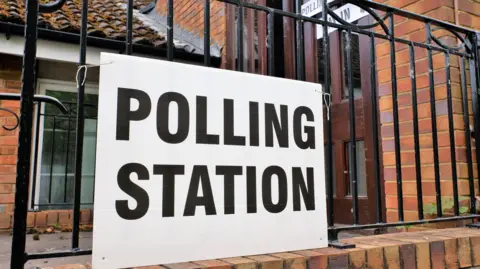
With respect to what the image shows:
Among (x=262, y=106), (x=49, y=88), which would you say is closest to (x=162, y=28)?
(x=49, y=88)

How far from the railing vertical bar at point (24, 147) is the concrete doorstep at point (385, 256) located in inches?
5.5

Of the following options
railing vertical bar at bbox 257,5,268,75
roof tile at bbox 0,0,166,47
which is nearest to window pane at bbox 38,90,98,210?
roof tile at bbox 0,0,166,47

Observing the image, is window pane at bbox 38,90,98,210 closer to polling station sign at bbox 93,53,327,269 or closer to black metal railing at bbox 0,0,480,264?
black metal railing at bbox 0,0,480,264

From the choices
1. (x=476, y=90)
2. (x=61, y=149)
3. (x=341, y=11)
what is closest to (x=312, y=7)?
(x=341, y=11)

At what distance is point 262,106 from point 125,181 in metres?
0.54

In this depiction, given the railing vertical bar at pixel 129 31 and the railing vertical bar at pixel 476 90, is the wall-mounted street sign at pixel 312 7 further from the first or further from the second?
the railing vertical bar at pixel 129 31

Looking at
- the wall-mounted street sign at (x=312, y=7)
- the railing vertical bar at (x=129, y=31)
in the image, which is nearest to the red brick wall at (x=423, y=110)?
the wall-mounted street sign at (x=312, y=7)

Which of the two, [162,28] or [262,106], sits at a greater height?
[162,28]

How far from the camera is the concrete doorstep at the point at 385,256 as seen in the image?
125 centimetres

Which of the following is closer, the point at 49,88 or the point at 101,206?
the point at 101,206

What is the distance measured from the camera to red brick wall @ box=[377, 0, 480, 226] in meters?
2.23

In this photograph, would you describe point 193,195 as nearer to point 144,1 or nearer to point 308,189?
point 308,189

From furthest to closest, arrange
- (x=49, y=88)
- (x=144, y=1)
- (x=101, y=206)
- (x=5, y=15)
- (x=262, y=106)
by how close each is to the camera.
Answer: (x=144, y=1) → (x=49, y=88) → (x=5, y=15) → (x=262, y=106) → (x=101, y=206)

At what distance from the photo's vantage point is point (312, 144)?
1508 millimetres
